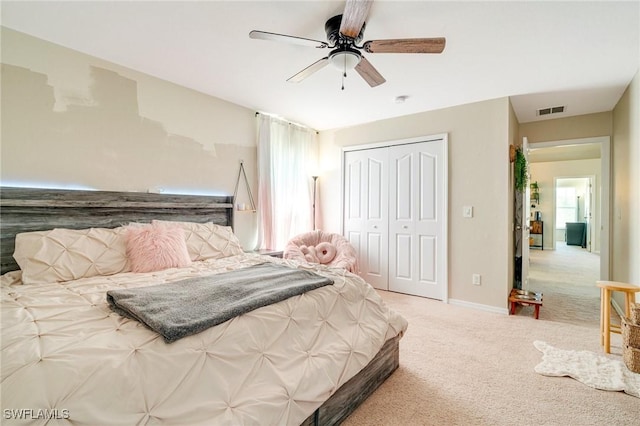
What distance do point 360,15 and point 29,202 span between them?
8.57ft

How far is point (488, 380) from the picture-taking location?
200 centimetres

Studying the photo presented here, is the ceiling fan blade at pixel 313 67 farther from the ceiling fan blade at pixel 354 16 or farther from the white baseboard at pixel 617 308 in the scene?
the white baseboard at pixel 617 308

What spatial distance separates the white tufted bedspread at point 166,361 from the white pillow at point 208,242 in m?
0.86

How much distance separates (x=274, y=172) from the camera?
4.10 m

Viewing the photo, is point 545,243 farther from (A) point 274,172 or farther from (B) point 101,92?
(B) point 101,92

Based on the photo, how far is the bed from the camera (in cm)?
85

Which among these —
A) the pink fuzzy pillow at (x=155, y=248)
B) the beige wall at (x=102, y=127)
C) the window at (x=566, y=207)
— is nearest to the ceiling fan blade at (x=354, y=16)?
the pink fuzzy pillow at (x=155, y=248)

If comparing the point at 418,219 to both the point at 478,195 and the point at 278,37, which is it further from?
the point at 278,37

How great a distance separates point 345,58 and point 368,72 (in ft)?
1.00

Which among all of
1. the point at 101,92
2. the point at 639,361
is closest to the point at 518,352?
the point at 639,361

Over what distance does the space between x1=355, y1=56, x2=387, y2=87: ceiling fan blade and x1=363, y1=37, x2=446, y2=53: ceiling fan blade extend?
0.63ft

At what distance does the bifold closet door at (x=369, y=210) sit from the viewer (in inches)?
169

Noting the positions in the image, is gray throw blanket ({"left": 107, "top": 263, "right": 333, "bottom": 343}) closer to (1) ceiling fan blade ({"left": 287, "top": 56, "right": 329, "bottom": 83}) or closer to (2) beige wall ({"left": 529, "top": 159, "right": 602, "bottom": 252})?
(1) ceiling fan blade ({"left": 287, "top": 56, "right": 329, "bottom": 83})

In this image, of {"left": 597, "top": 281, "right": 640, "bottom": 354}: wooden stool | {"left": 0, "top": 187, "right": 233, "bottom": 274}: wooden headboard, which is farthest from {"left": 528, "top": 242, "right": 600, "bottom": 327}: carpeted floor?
{"left": 0, "top": 187, "right": 233, "bottom": 274}: wooden headboard
